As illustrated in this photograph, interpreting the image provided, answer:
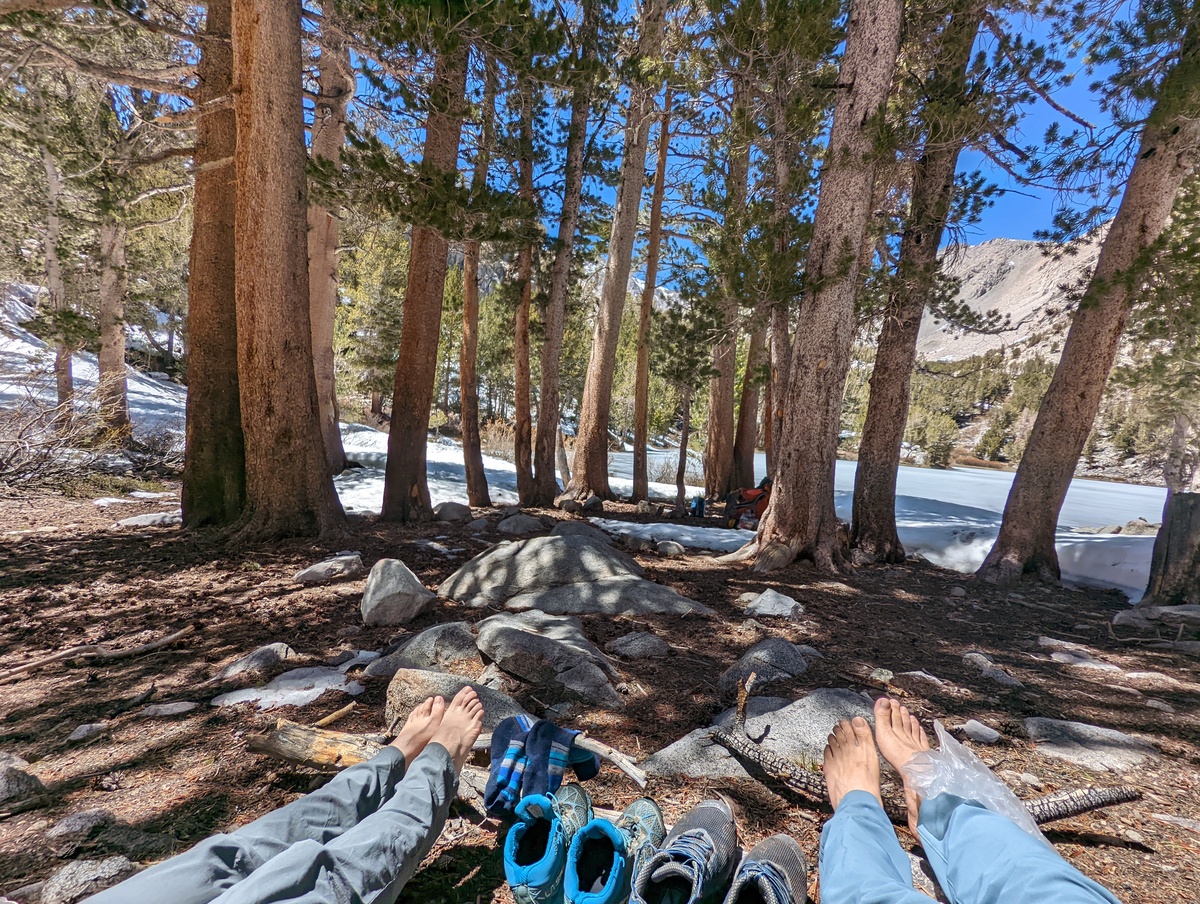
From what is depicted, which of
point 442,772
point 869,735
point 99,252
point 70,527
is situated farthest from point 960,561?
point 99,252

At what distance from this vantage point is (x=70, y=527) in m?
5.23

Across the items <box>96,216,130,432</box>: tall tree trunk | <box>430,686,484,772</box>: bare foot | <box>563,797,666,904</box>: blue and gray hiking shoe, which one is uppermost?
<box>96,216,130,432</box>: tall tree trunk

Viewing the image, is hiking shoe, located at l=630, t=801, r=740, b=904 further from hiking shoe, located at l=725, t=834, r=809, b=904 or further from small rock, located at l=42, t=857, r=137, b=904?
small rock, located at l=42, t=857, r=137, b=904

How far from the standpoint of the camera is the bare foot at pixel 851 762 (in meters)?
1.57

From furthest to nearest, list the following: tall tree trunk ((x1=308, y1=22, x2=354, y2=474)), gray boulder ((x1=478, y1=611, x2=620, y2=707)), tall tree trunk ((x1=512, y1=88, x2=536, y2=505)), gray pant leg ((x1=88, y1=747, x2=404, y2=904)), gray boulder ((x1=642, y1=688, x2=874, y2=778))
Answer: tall tree trunk ((x1=512, y1=88, x2=536, y2=505))
tall tree trunk ((x1=308, y1=22, x2=354, y2=474))
gray boulder ((x1=478, y1=611, x2=620, y2=707))
gray boulder ((x1=642, y1=688, x2=874, y2=778))
gray pant leg ((x1=88, y1=747, x2=404, y2=904))

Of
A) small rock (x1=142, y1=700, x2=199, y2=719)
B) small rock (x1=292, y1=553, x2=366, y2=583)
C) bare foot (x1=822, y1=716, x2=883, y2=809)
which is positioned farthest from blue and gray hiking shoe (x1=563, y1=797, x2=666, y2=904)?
small rock (x1=292, y1=553, x2=366, y2=583)

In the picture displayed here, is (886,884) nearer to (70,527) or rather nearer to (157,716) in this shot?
(157,716)

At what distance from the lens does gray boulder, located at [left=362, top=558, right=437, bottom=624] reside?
3.24m

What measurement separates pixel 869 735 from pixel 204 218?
666cm

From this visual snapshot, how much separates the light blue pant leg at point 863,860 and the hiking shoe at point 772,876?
0.09 meters

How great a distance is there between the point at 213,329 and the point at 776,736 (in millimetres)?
5886

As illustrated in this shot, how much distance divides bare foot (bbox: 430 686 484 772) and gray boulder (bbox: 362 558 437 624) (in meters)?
1.56

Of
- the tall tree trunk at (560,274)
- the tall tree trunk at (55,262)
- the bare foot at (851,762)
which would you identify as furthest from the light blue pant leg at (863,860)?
the tall tree trunk at (55,262)

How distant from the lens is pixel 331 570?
13.3ft
